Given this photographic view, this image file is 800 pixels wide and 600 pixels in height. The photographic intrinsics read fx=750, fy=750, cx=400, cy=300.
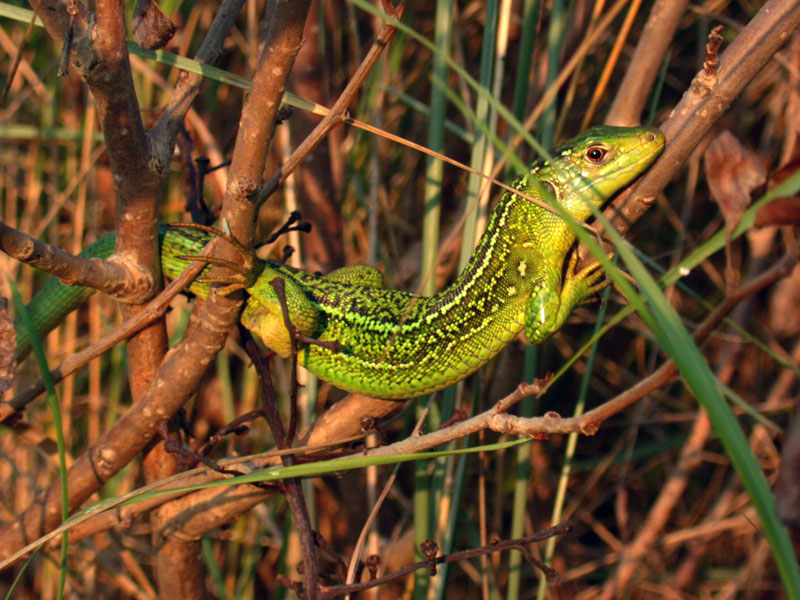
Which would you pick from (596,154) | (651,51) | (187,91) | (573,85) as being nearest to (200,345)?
(187,91)

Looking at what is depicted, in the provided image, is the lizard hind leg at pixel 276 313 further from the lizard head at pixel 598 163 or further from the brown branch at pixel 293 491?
the lizard head at pixel 598 163

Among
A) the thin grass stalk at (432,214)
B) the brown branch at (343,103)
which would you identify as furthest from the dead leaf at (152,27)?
the thin grass stalk at (432,214)

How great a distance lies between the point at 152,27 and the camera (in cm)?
152

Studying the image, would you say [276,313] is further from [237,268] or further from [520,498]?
[520,498]

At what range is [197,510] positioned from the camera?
217cm

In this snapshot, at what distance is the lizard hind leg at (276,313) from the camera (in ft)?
7.18

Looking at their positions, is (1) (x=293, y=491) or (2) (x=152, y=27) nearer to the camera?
(2) (x=152, y=27)

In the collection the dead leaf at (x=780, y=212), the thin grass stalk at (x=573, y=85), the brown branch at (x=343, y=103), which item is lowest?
the dead leaf at (x=780, y=212)

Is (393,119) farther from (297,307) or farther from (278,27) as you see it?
(278,27)

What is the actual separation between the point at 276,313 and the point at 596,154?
104 centimetres

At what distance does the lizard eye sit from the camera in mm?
2086

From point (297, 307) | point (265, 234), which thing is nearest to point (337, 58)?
point (265, 234)

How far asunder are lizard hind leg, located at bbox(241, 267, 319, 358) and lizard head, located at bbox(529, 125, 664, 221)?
2.56ft

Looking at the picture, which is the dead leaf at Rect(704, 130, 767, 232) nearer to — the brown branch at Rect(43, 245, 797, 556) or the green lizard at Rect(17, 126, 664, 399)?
the brown branch at Rect(43, 245, 797, 556)
